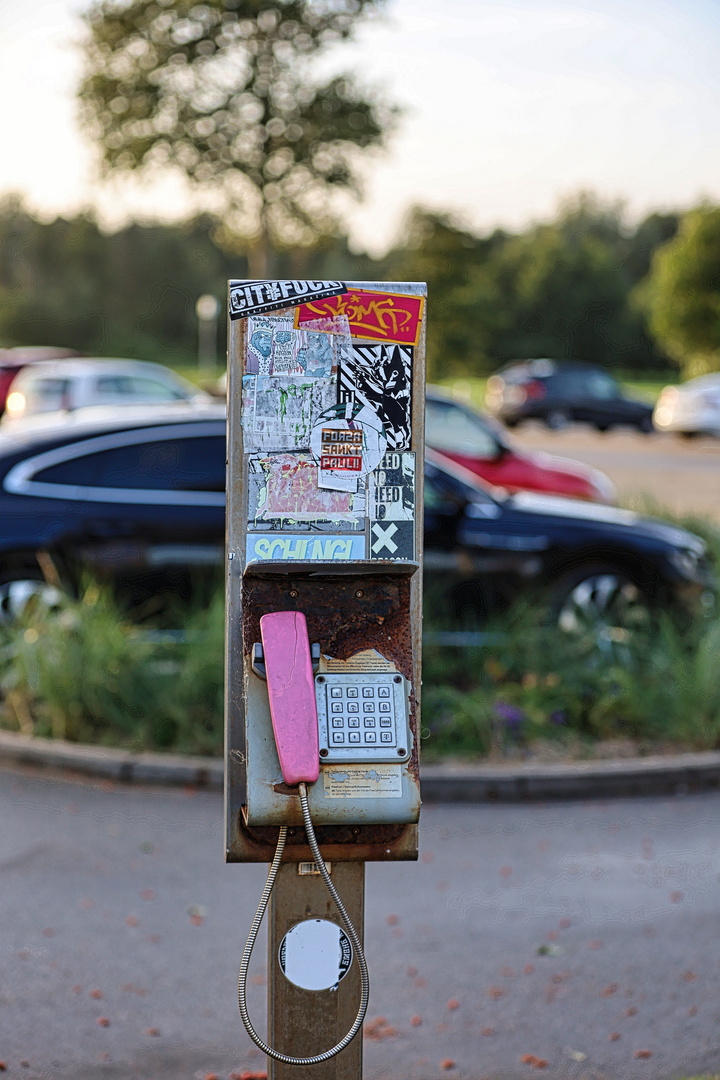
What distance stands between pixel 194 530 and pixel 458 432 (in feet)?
17.6

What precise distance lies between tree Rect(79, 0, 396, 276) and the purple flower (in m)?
37.5

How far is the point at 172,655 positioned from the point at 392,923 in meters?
2.77

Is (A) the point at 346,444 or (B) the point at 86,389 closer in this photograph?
(A) the point at 346,444

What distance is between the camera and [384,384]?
101 inches

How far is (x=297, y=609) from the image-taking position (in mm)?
2545

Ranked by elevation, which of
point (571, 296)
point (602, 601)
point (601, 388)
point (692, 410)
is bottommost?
point (602, 601)

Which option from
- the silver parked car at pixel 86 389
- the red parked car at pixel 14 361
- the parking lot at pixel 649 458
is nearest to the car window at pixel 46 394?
the silver parked car at pixel 86 389

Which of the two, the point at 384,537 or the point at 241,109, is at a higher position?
the point at 241,109

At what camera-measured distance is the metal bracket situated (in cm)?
250

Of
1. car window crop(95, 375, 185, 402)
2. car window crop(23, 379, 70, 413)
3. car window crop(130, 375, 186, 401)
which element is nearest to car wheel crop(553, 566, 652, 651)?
car window crop(95, 375, 185, 402)

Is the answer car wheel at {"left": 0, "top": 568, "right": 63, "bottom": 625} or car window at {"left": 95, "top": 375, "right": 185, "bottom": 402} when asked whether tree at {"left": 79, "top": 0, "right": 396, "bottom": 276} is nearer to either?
car window at {"left": 95, "top": 375, "right": 185, "bottom": 402}

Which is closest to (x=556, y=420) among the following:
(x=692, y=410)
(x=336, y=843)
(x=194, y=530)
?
(x=692, y=410)

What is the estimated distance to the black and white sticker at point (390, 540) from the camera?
8.44ft

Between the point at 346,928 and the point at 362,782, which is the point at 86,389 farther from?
the point at 362,782
